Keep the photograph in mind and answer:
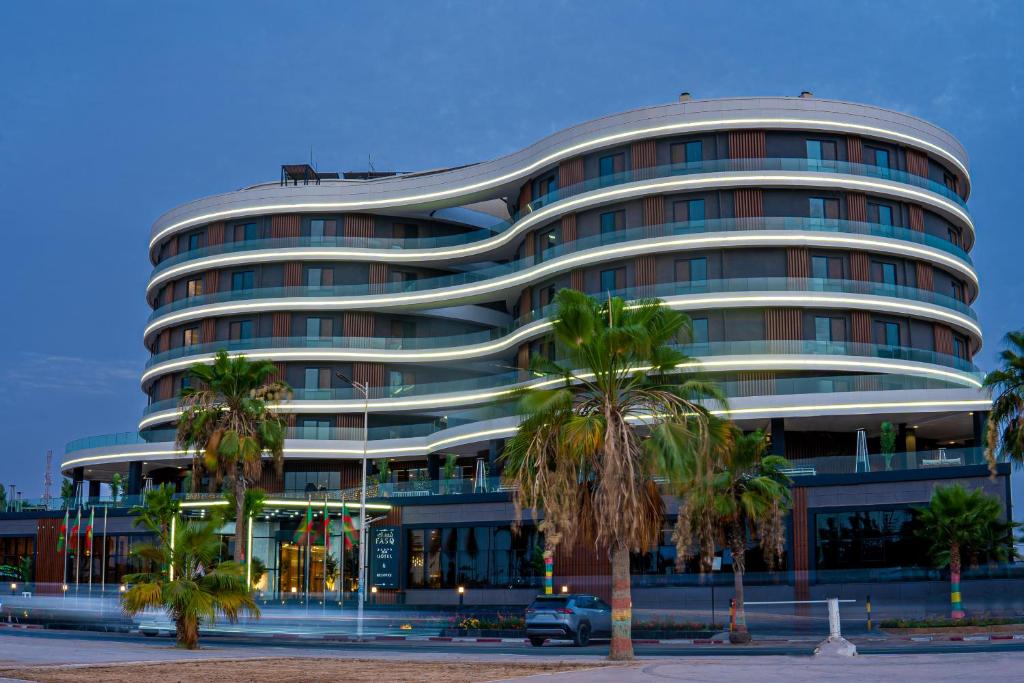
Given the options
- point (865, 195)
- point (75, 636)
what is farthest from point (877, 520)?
point (75, 636)

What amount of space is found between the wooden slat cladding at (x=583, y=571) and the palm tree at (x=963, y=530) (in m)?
16.9

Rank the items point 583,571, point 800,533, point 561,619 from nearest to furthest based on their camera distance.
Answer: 1. point 561,619
2. point 800,533
3. point 583,571

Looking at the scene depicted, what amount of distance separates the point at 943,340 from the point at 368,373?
37793 mm

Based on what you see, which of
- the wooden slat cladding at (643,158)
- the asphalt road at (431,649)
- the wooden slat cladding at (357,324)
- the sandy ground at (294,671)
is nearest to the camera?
the sandy ground at (294,671)

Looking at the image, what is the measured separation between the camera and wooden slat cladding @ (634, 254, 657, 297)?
222ft

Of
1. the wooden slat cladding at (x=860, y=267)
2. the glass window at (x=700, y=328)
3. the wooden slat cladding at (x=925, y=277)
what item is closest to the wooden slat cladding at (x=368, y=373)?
the glass window at (x=700, y=328)

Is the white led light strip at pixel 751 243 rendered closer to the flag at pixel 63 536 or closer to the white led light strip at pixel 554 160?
the white led light strip at pixel 554 160

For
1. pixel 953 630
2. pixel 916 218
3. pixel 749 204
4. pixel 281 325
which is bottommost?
pixel 953 630

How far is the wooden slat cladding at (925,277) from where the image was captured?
223 ft

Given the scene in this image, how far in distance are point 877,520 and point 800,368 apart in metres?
12.5

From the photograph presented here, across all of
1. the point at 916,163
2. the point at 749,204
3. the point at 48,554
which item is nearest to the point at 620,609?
the point at 749,204

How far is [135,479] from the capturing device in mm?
80750

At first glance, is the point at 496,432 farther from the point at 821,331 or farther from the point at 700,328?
the point at 821,331

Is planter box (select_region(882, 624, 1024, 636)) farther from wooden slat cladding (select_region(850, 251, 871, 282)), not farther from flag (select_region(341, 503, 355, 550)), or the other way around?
flag (select_region(341, 503, 355, 550))
